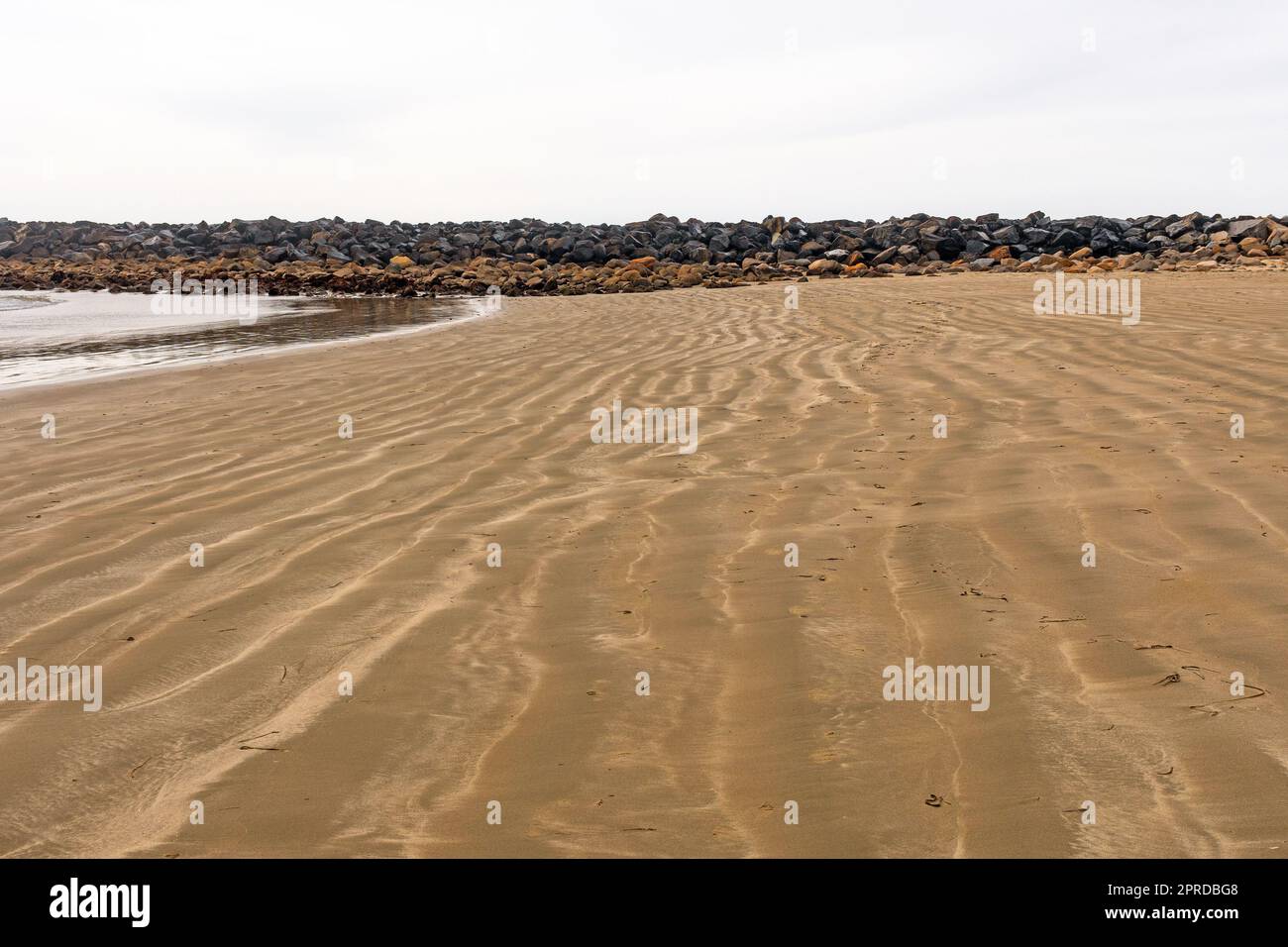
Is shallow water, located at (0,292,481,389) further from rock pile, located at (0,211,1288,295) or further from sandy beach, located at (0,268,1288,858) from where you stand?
sandy beach, located at (0,268,1288,858)

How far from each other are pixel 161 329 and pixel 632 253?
15.9 metres

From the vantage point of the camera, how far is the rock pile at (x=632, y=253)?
24078 mm

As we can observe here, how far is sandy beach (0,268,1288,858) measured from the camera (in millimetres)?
2336

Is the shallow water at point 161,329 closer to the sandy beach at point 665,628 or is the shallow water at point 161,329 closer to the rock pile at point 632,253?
the rock pile at point 632,253

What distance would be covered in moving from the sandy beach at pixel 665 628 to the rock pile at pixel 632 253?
16.7 meters

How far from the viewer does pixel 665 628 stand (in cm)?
342

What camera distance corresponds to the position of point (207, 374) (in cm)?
1026
